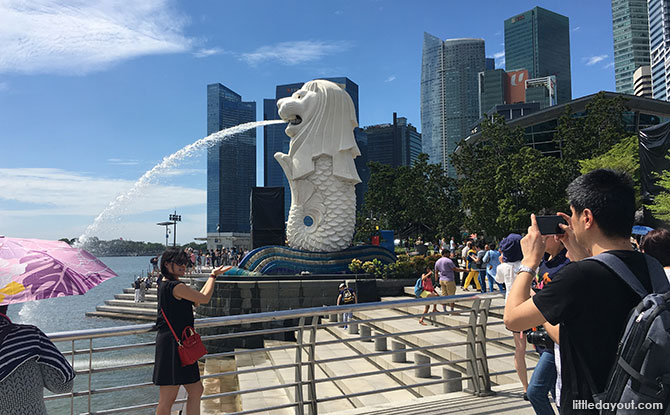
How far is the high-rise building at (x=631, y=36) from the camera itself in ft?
526

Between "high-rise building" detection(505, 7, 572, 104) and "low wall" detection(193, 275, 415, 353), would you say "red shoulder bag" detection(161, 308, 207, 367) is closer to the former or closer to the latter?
"low wall" detection(193, 275, 415, 353)

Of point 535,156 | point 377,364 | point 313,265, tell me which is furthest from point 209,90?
point 377,364

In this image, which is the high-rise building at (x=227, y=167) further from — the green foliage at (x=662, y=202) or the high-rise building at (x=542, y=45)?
the high-rise building at (x=542, y=45)

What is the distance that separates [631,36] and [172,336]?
197m

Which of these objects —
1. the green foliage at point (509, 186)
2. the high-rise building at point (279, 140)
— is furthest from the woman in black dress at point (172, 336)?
the high-rise building at point (279, 140)

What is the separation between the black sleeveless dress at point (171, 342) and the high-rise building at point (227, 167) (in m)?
93.8

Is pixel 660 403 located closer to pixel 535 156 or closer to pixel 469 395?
pixel 469 395

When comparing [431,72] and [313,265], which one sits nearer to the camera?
[313,265]

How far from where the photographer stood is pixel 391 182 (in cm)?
4688

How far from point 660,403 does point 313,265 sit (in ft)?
46.5

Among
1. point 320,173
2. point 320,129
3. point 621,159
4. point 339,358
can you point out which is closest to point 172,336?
point 339,358

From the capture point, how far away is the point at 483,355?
495 cm

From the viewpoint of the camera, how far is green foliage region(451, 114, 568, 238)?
2411 centimetres

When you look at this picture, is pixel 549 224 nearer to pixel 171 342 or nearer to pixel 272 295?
pixel 171 342
